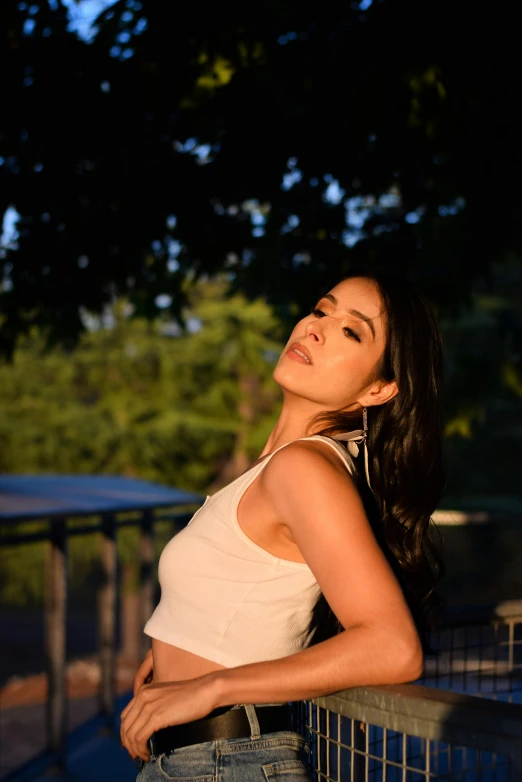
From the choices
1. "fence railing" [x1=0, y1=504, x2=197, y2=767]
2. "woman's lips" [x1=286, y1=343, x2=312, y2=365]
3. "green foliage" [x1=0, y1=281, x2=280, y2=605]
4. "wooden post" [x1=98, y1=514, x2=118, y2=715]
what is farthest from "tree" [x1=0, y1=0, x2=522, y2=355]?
"green foliage" [x1=0, y1=281, x2=280, y2=605]

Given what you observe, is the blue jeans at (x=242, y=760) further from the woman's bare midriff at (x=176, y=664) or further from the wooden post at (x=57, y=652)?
the wooden post at (x=57, y=652)

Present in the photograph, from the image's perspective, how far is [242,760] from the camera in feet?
5.67

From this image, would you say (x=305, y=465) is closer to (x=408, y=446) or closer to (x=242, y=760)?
(x=408, y=446)

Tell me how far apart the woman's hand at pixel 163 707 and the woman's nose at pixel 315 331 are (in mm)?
753

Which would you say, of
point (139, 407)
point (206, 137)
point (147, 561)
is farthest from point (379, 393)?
point (139, 407)

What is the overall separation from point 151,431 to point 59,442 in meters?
1.94

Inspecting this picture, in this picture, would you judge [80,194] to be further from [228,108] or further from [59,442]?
[59,442]

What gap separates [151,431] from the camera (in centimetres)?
1803

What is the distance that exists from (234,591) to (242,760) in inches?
12.2

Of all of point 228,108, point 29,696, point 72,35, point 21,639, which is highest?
point 72,35

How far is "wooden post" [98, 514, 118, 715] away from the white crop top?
17.0ft

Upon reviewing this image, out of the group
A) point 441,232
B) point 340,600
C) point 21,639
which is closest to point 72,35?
point 441,232

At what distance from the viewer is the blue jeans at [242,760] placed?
1725 mm

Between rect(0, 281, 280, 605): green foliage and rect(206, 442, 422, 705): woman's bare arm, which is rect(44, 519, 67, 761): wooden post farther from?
rect(0, 281, 280, 605): green foliage
